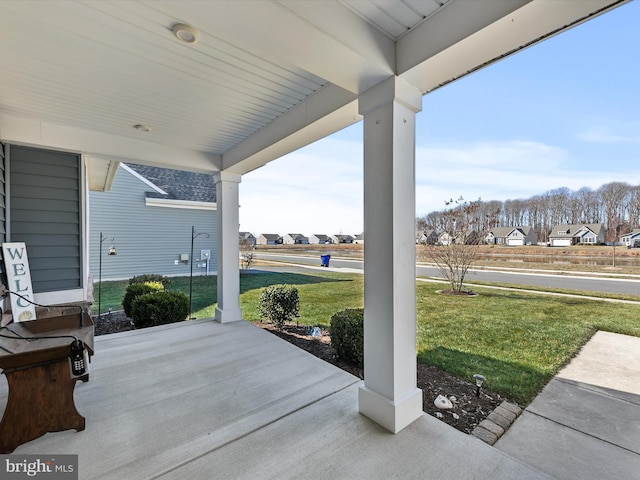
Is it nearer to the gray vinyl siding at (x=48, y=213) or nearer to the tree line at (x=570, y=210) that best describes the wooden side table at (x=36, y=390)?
the gray vinyl siding at (x=48, y=213)

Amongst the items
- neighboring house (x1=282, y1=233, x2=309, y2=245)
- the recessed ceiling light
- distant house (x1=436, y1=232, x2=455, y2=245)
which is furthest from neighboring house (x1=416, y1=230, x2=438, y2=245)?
neighboring house (x1=282, y1=233, x2=309, y2=245)

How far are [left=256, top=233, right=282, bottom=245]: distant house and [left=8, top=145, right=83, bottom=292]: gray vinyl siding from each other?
634 centimetres

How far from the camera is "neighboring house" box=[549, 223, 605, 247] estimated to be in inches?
124

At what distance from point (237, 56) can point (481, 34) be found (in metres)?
1.50

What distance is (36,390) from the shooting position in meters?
1.79

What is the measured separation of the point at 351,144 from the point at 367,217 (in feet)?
10.9

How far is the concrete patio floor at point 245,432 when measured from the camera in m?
1.59

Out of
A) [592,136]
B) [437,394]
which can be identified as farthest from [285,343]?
[592,136]

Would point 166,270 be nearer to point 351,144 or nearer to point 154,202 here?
point 154,202

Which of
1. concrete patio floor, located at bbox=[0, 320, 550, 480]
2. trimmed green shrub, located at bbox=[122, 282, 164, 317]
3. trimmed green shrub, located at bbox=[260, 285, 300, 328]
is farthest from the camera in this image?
trimmed green shrub, located at bbox=[122, 282, 164, 317]

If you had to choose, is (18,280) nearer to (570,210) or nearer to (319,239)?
(570,210)

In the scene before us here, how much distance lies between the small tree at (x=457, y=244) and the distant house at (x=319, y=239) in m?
4.30

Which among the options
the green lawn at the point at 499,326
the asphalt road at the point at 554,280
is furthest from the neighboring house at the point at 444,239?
the green lawn at the point at 499,326

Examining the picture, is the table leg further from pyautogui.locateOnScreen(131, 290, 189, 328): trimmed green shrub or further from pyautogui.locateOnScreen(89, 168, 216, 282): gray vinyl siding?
pyautogui.locateOnScreen(89, 168, 216, 282): gray vinyl siding
